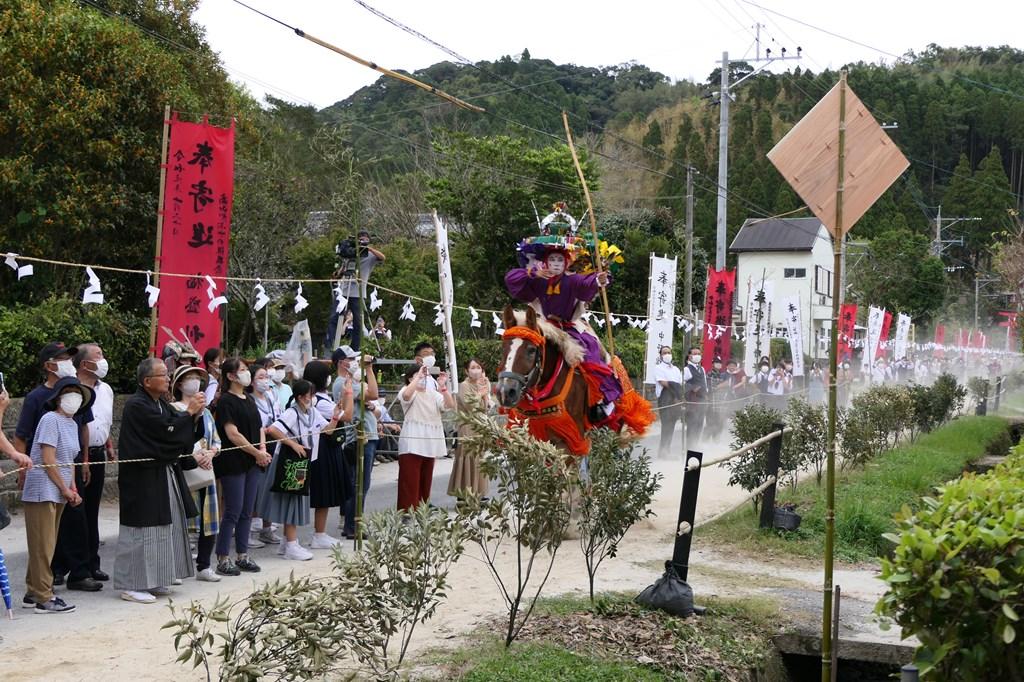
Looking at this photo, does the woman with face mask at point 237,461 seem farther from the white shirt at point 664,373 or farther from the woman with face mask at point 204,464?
the white shirt at point 664,373

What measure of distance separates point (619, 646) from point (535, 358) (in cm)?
283

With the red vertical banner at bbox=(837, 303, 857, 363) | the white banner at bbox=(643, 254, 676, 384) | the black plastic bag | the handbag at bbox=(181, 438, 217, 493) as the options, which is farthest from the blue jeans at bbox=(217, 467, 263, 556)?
the red vertical banner at bbox=(837, 303, 857, 363)

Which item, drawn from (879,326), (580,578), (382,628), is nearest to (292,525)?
(580,578)

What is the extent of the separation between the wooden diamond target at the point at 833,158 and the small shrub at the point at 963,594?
6.92ft

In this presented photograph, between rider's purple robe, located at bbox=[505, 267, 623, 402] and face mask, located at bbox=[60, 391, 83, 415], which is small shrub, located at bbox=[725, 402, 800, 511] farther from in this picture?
face mask, located at bbox=[60, 391, 83, 415]

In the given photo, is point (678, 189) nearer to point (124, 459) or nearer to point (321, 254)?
point (321, 254)

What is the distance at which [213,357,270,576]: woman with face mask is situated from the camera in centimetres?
831

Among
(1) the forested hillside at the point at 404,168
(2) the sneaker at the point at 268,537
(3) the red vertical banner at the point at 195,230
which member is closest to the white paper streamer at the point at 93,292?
(3) the red vertical banner at the point at 195,230

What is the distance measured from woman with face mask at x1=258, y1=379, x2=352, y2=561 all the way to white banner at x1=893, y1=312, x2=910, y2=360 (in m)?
33.1

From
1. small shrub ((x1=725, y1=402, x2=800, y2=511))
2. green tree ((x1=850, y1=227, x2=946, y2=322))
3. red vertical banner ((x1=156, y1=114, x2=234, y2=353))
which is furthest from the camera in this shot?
green tree ((x1=850, y1=227, x2=946, y2=322))

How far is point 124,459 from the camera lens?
725 centimetres

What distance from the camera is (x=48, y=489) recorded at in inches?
280

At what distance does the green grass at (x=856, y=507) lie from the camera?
368 inches

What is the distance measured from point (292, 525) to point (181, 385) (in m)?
1.77
